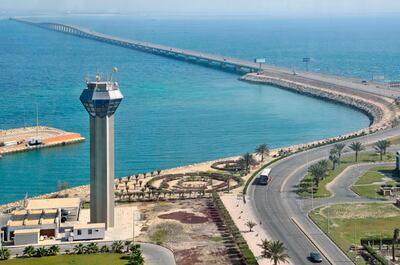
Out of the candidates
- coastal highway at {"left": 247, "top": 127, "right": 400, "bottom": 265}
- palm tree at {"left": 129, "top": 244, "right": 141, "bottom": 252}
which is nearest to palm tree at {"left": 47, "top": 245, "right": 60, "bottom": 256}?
palm tree at {"left": 129, "top": 244, "right": 141, "bottom": 252}

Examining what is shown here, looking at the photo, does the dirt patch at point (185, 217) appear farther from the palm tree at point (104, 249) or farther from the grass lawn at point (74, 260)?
the grass lawn at point (74, 260)

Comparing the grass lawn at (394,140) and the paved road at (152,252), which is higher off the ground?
the grass lawn at (394,140)

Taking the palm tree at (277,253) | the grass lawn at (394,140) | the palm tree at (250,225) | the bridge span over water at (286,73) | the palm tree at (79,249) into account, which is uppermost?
the bridge span over water at (286,73)

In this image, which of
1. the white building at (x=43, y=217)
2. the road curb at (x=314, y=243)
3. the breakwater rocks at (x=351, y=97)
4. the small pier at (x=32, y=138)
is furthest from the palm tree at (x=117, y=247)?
the breakwater rocks at (x=351, y=97)

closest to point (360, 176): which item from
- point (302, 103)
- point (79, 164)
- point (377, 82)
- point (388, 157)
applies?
point (388, 157)

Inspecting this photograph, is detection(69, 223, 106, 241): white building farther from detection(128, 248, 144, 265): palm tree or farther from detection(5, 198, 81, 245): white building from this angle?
detection(128, 248, 144, 265): palm tree

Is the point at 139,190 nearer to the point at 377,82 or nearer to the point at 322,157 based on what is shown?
the point at 322,157
